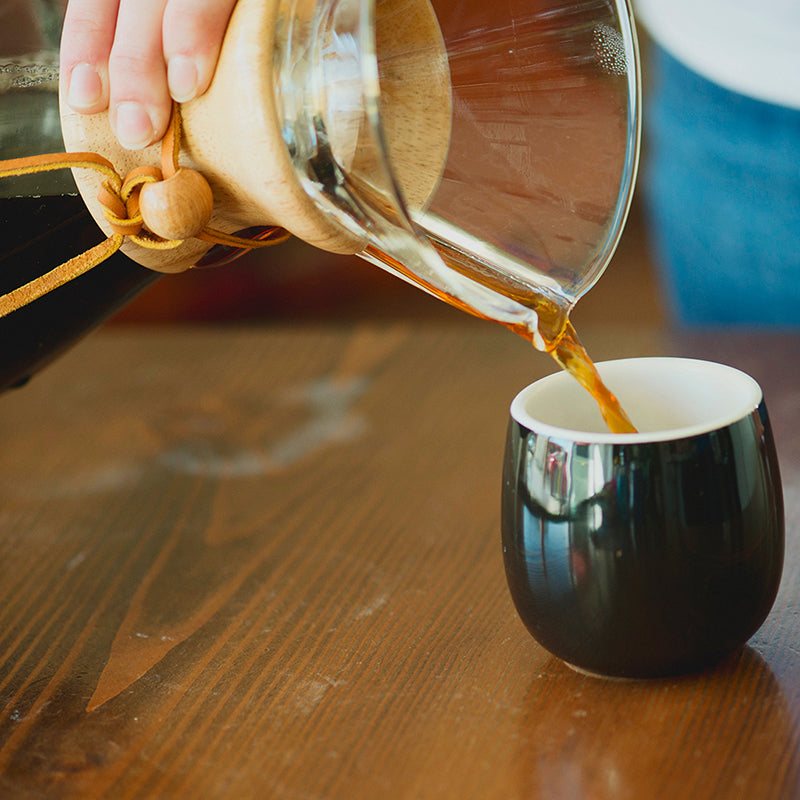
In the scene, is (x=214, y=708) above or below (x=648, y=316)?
above

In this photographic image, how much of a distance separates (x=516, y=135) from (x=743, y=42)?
0.51m

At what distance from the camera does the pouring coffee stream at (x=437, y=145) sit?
16.0 inches

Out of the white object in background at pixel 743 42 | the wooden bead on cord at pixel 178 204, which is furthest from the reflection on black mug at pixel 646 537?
the white object in background at pixel 743 42

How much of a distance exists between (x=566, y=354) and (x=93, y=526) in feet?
1.05

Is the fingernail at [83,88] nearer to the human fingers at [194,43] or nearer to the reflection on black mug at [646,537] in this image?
the human fingers at [194,43]

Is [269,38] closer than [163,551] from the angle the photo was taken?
Yes

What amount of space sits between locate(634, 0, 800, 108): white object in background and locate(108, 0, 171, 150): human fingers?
2.03 ft

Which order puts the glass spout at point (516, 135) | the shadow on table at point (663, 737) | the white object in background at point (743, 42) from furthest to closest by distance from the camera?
the white object in background at point (743, 42) → the glass spout at point (516, 135) → the shadow on table at point (663, 737)

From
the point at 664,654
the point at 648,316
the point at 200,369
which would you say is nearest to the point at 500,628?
the point at 664,654

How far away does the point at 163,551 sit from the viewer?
592 millimetres

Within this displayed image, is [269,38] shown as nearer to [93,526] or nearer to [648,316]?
[93,526]

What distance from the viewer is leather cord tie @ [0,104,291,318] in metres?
0.42

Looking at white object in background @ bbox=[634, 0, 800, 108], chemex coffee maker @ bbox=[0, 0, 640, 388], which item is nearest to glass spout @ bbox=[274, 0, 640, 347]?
chemex coffee maker @ bbox=[0, 0, 640, 388]

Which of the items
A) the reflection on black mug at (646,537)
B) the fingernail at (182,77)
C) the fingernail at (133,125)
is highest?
the fingernail at (182,77)
